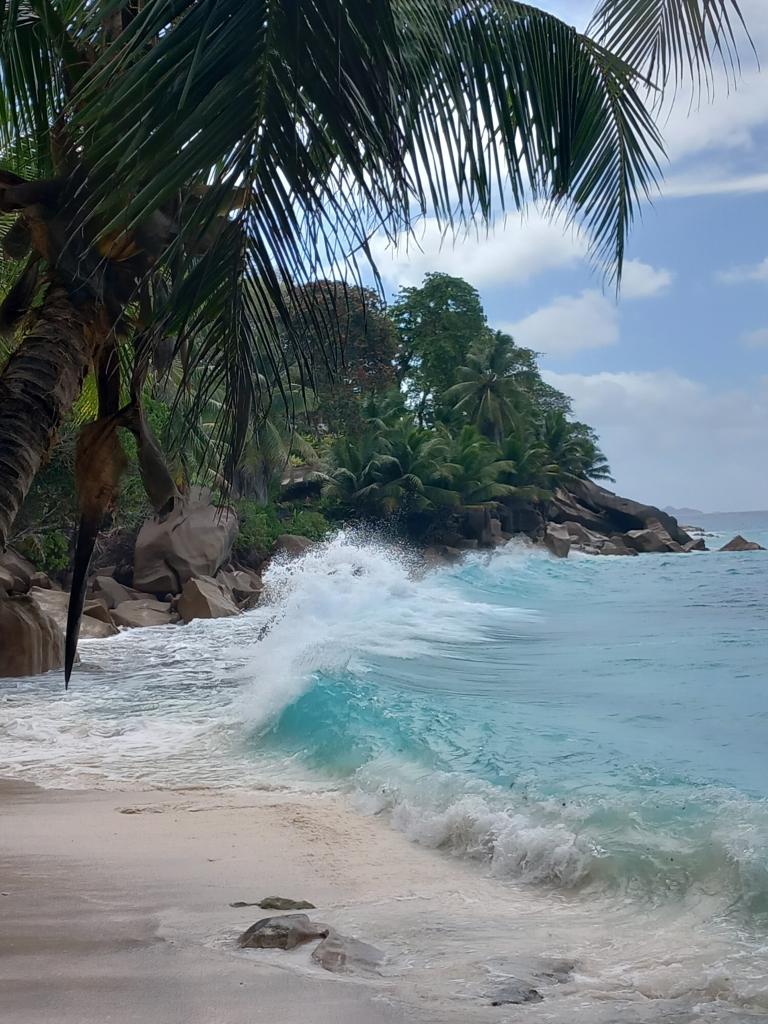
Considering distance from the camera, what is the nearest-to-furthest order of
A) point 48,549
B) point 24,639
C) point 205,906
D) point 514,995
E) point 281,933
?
point 514,995
point 281,933
point 205,906
point 24,639
point 48,549

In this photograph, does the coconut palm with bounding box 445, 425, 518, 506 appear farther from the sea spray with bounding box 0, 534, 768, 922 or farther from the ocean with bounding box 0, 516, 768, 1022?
the ocean with bounding box 0, 516, 768, 1022

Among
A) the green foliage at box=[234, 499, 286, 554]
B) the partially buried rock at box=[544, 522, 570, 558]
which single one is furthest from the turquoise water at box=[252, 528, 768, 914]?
the partially buried rock at box=[544, 522, 570, 558]

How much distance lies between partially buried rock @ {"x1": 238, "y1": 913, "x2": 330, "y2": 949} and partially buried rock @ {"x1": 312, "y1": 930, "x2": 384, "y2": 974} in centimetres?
7

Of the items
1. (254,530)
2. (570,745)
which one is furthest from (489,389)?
(570,745)

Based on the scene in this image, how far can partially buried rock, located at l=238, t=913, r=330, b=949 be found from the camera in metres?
3.69

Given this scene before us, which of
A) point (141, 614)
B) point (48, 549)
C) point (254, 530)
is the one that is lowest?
point (141, 614)

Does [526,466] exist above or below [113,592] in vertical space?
above

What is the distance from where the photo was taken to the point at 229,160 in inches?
86.6

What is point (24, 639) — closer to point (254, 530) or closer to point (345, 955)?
point (345, 955)

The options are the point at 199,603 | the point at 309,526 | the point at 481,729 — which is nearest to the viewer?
the point at 481,729

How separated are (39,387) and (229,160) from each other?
99cm

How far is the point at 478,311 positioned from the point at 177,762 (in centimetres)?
4328

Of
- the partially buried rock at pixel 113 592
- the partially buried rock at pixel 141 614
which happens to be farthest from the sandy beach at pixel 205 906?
the partially buried rock at pixel 113 592

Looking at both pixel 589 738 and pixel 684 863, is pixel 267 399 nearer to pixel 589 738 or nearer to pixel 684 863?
pixel 684 863
